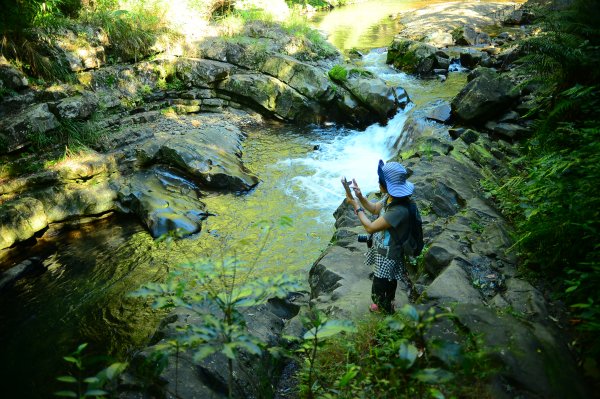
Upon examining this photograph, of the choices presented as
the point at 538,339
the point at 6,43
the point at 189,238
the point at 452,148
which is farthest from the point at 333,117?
the point at 538,339

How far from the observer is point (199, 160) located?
31.9 ft

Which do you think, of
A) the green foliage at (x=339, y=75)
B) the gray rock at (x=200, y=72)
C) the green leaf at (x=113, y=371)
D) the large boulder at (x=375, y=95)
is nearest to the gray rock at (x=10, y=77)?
the gray rock at (x=200, y=72)

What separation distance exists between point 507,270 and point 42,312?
258 inches

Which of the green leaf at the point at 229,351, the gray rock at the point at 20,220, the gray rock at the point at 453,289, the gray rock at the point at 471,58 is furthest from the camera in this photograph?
the gray rock at the point at 471,58

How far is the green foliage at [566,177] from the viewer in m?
3.72

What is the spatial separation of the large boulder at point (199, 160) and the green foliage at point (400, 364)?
6.19 meters

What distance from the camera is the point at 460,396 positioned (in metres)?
2.87

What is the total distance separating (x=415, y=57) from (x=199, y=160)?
Answer: 1111cm

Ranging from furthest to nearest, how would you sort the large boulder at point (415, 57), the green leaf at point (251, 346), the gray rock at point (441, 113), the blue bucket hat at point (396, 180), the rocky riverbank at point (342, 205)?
the large boulder at point (415, 57) → the gray rock at point (441, 113) → the blue bucket hat at point (396, 180) → the rocky riverbank at point (342, 205) → the green leaf at point (251, 346)

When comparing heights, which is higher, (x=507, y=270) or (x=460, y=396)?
(x=460, y=396)

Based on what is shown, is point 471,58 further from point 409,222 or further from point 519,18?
point 409,222

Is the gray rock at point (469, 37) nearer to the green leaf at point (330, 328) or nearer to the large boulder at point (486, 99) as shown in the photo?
the large boulder at point (486, 99)

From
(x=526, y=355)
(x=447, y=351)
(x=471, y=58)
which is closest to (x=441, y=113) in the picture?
(x=471, y=58)

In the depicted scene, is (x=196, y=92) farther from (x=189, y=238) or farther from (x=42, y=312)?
Answer: (x=42, y=312)
